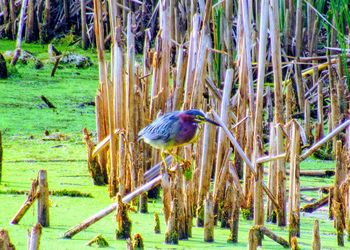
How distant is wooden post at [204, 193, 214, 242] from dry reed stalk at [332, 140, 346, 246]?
55cm

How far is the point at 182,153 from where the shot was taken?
4.62 m

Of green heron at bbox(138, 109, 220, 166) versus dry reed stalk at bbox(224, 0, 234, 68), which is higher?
dry reed stalk at bbox(224, 0, 234, 68)

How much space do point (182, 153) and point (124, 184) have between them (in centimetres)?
40

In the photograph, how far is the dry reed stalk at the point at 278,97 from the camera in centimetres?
412

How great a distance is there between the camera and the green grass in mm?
4180

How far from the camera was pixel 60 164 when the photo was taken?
600cm

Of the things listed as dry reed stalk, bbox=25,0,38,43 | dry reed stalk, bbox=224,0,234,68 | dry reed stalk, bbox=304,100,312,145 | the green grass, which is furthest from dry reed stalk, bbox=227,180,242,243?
dry reed stalk, bbox=25,0,38,43

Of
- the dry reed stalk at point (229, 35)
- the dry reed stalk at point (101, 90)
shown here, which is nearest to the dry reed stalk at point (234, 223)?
the dry reed stalk at point (101, 90)

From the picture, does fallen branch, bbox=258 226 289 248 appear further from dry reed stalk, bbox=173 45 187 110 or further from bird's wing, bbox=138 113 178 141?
dry reed stalk, bbox=173 45 187 110

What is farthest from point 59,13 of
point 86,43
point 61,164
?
point 61,164

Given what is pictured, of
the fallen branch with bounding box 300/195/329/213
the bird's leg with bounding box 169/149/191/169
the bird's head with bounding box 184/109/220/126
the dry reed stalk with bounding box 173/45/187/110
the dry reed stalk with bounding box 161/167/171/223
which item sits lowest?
the fallen branch with bounding box 300/195/329/213

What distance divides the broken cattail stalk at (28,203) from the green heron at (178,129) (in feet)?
1.85

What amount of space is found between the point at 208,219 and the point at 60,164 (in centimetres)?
211

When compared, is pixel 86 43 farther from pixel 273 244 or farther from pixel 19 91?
pixel 273 244
